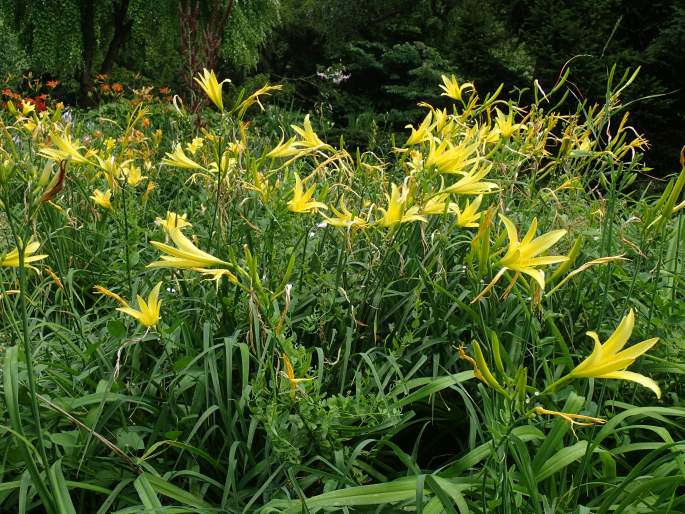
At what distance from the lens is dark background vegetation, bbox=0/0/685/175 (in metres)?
7.67

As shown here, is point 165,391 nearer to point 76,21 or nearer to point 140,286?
point 140,286

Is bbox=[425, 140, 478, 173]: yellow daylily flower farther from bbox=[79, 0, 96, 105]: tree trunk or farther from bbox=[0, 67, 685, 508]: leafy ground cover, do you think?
bbox=[79, 0, 96, 105]: tree trunk

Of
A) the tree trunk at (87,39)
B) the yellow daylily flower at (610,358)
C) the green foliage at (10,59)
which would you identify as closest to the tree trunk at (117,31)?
Answer: the tree trunk at (87,39)

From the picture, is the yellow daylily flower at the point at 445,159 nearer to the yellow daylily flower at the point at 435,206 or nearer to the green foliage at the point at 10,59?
the yellow daylily flower at the point at 435,206

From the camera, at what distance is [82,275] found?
2398mm

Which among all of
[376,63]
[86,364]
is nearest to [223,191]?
[86,364]

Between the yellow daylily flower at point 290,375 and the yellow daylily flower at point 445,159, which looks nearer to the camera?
the yellow daylily flower at point 290,375

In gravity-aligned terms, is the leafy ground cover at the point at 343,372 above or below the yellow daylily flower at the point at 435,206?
below

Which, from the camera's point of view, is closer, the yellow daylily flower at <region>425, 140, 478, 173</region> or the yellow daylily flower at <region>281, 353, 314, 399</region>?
the yellow daylily flower at <region>281, 353, 314, 399</region>

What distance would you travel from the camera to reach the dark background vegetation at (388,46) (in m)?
7.67

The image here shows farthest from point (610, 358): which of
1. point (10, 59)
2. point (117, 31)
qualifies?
point (10, 59)

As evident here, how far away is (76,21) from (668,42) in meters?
8.85

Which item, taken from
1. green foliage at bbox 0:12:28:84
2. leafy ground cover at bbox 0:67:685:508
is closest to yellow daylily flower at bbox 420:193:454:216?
leafy ground cover at bbox 0:67:685:508

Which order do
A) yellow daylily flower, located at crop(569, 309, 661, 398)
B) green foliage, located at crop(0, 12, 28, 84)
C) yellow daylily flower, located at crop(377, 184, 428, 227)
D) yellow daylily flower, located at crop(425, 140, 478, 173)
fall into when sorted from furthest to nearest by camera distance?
green foliage, located at crop(0, 12, 28, 84)
yellow daylily flower, located at crop(425, 140, 478, 173)
yellow daylily flower, located at crop(377, 184, 428, 227)
yellow daylily flower, located at crop(569, 309, 661, 398)
